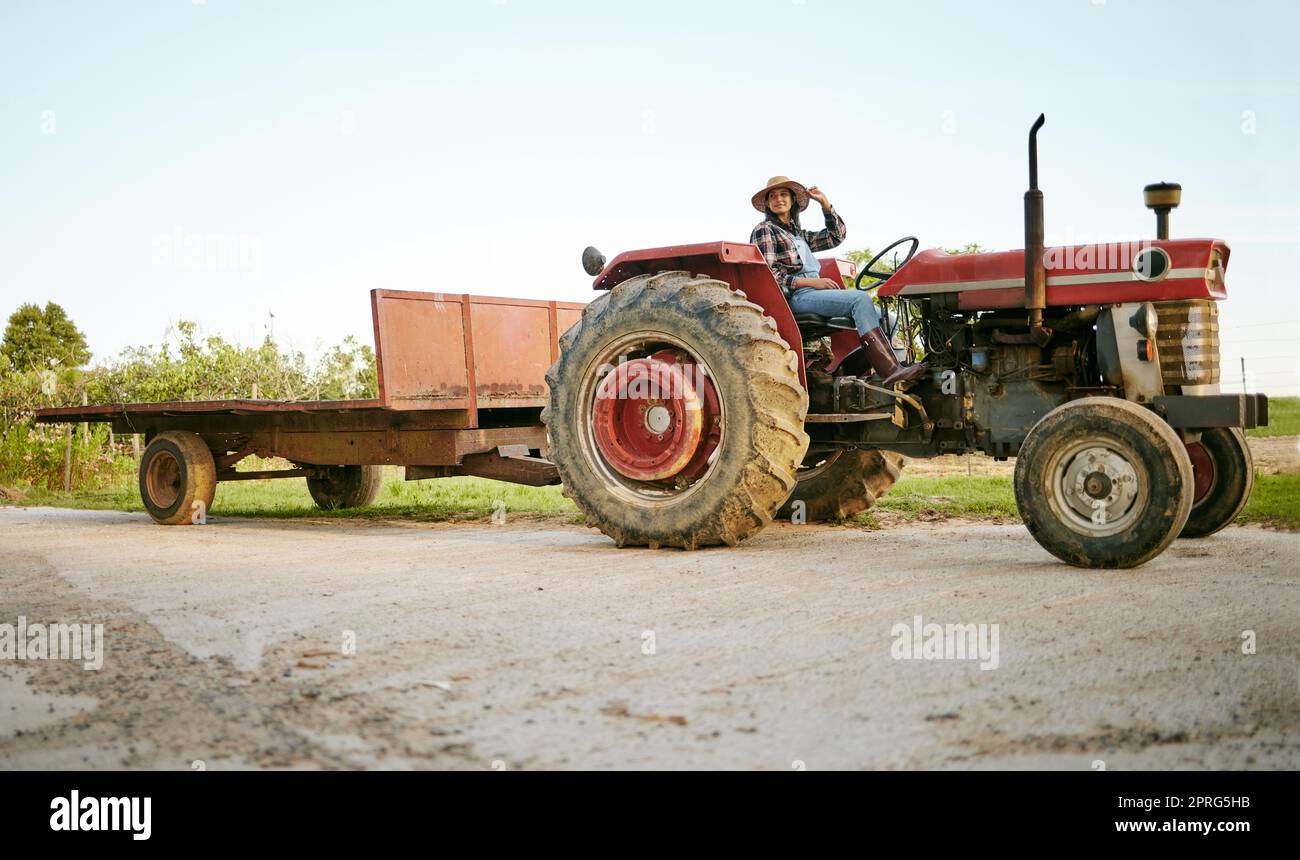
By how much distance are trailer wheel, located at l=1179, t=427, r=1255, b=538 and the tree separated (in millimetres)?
33445

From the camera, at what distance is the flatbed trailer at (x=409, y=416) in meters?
8.45

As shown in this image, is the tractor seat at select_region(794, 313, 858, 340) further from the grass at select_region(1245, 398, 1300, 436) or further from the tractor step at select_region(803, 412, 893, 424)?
the grass at select_region(1245, 398, 1300, 436)

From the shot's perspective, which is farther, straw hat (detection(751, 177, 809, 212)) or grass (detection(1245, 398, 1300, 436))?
grass (detection(1245, 398, 1300, 436))

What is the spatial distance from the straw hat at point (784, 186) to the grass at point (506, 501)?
2.31 m

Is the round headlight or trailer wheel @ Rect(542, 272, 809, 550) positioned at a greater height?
the round headlight

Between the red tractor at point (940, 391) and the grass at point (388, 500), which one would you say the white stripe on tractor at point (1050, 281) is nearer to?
the red tractor at point (940, 391)

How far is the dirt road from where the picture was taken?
287 cm

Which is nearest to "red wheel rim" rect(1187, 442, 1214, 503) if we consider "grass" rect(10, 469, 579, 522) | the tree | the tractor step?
the tractor step

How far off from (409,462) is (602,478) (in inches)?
87.1

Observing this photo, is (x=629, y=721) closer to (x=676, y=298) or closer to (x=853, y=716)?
(x=853, y=716)

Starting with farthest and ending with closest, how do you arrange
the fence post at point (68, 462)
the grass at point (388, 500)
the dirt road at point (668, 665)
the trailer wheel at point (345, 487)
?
1. the fence post at point (68, 462)
2. the trailer wheel at point (345, 487)
3. the grass at point (388, 500)
4. the dirt road at point (668, 665)

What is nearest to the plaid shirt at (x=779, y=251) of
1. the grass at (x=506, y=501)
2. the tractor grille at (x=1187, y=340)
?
the grass at (x=506, y=501)
